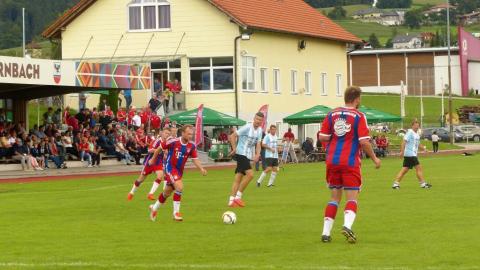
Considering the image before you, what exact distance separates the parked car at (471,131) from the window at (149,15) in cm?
3801

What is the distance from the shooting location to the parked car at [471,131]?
95.5 meters

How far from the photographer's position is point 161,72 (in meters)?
65.4

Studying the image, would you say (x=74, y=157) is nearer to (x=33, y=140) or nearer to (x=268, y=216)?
(x=33, y=140)

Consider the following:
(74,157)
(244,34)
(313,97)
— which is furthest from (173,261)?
(313,97)

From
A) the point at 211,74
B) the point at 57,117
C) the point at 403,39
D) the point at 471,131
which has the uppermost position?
the point at 403,39

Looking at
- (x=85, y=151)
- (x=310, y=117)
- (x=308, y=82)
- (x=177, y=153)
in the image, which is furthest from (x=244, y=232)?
(x=308, y=82)

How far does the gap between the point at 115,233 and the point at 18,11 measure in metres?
182

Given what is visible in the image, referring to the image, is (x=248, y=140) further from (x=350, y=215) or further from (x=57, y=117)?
(x=57, y=117)

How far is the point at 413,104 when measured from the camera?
125m

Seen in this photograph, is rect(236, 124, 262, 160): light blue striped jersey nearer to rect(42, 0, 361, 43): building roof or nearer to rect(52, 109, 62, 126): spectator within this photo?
rect(52, 109, 62, 126): spectator

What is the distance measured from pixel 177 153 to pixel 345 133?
554 centimetres

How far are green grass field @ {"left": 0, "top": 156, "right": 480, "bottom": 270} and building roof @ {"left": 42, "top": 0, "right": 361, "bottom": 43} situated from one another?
34.6 meters

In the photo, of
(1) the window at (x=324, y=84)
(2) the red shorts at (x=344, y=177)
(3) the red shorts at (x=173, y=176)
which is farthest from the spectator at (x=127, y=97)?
(2) the red shorts at (x=344, y=177)

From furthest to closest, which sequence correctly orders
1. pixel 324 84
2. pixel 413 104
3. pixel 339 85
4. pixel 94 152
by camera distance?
pixel 413 104 < pixel 339 85 < pixel 324 84 < pixel 94 152
